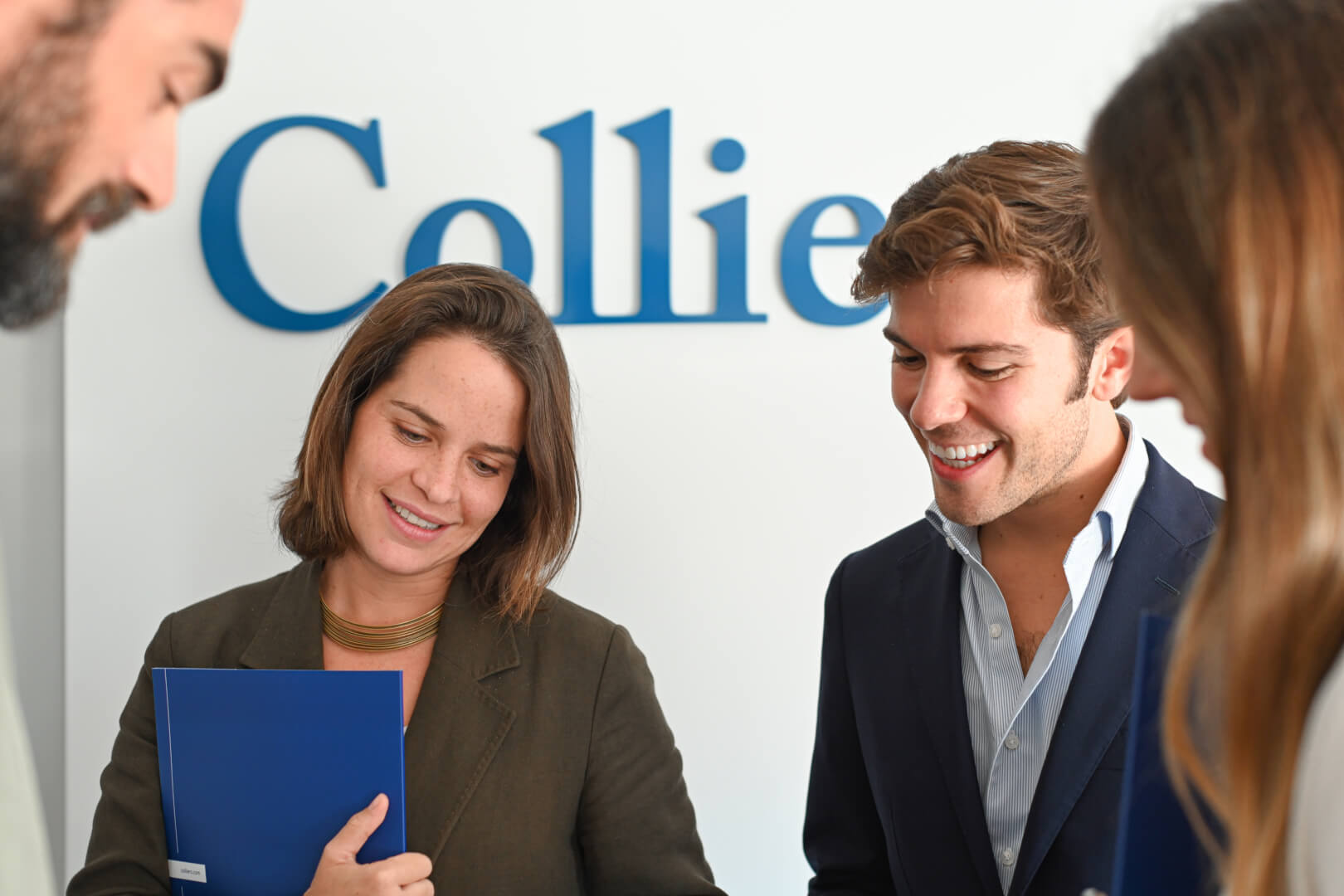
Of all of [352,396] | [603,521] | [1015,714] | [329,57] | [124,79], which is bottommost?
[1015,714]

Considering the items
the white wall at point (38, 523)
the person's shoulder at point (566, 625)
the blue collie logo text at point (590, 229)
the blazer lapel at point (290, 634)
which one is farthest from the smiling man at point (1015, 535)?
the white wall at point (38, 523)

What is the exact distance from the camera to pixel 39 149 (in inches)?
34.7

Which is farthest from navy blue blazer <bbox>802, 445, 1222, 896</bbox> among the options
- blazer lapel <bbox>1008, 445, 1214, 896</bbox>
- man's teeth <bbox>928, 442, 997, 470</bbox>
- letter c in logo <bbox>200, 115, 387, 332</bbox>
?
letter c in logo <bbox>200, 115, 387, 332</bbox>

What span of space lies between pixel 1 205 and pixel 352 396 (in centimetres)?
136

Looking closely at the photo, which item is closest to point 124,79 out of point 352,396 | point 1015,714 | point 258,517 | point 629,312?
point 352,396

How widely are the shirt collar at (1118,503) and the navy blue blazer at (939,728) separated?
2cm

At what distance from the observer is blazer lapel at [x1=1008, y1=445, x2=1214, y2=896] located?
1.67 m

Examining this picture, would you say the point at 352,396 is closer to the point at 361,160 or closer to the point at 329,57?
the point at 361,160

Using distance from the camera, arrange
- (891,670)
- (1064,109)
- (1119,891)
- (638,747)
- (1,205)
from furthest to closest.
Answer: (1064,109) → (638,747) → (891,670) → (1119,891) → (1,205)

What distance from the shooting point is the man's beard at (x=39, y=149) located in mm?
860

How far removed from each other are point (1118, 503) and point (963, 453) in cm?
26

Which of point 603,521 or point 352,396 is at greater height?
point 352,396

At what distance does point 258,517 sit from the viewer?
3031 mm

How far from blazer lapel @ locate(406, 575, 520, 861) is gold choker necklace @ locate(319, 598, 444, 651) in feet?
0.15
